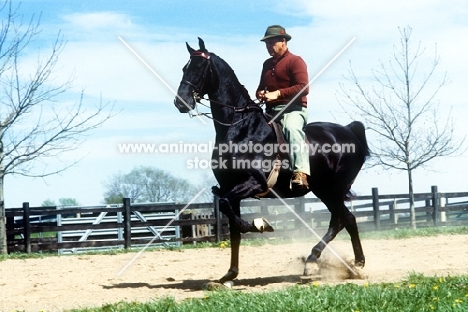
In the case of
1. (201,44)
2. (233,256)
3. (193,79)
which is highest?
(201,44)

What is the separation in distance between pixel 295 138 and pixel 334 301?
2.88 meters

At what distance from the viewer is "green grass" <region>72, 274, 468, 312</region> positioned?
20.2ft

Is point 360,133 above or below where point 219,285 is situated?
above

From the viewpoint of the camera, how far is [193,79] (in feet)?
27.3

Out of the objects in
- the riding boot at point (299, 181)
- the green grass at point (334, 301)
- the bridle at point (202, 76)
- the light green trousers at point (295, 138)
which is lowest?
the green grass at point (334, 301)

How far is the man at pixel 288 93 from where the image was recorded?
881cm

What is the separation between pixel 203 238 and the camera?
2047 cm

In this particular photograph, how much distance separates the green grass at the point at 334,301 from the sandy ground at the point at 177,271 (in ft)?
3.40

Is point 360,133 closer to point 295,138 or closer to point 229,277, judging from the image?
point 295,138

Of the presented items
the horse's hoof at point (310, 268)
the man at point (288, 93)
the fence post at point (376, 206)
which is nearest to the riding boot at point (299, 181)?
the man at point (288, 93)

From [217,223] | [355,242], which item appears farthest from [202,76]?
[217,223]

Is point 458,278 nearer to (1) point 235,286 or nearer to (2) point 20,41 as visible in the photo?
(1) point 235,286

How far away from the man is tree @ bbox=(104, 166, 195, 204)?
55.9m

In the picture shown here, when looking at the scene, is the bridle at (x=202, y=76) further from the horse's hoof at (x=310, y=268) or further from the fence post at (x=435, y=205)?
the fence post at (x=435, y=205)
